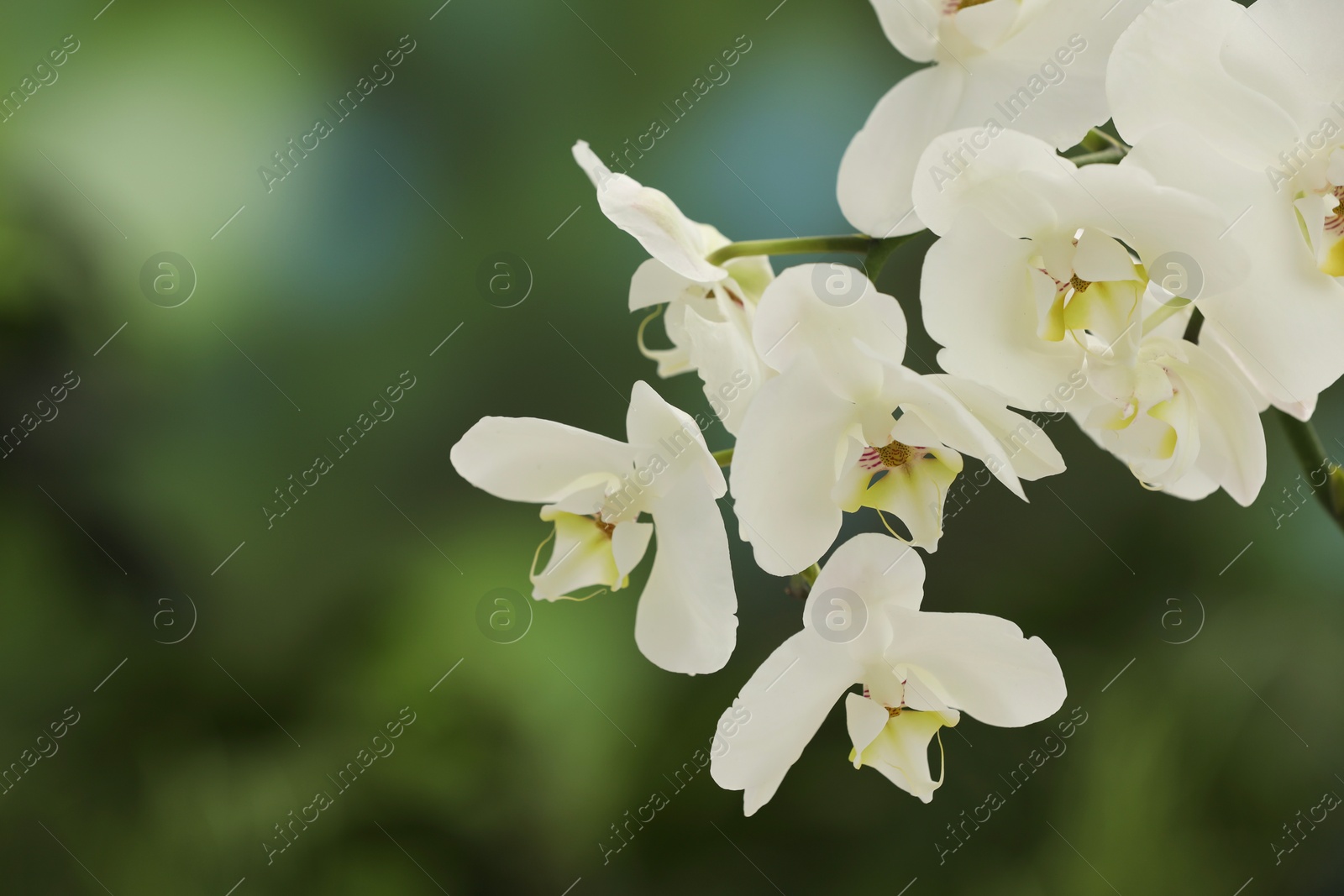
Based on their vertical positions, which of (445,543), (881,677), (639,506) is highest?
(639,506)

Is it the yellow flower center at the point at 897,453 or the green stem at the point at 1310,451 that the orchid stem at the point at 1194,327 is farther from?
the yellow flower center at the point at 897,453

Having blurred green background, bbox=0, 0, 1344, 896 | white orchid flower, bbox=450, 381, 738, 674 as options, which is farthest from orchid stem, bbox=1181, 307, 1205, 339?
blurred green background, bbox=0, 0, 1344, 896

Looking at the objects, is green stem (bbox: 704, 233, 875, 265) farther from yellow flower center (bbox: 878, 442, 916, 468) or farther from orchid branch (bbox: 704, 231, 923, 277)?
yellow flower center (bbox: 878, 442, 916, 468)

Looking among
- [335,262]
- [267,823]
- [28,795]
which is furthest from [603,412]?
[28,795]

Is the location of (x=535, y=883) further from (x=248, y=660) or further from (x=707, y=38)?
(x=707, y=38)

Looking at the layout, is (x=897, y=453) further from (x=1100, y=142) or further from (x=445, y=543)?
(x=445, y=543)

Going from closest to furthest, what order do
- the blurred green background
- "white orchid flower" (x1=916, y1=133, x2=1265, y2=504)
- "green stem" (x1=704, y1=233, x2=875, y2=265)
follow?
"white orchid flower" (x1=916, y1=133, x2=1265, y2=504) → "green stem" (x1=704, y1=233, x2=875, y2=265) → the blurred green background

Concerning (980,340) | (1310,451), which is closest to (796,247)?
(980,340)
